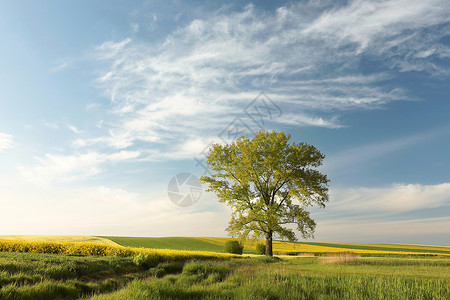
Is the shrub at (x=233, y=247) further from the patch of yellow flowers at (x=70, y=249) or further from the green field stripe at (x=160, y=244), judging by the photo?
the patch of yellow flowers at (x=70, y=249)

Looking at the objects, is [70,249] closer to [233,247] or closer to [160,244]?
[233,247]

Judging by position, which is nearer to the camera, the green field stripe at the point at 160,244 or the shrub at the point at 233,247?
the shrub at the point at 233,247

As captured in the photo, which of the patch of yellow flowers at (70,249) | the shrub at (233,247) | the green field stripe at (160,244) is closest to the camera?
the patch of yellow flowers at (70,249)

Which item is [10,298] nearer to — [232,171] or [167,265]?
[167,265]

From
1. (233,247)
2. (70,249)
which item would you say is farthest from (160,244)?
(70,249)

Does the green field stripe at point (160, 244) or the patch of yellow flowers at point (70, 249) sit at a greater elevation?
the patch of yellow flowers at point (70, 249)

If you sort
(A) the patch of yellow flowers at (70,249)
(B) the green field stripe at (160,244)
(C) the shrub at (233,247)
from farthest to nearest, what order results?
(B) the green field stripe at (160,244), (C) the shrub at (233,247), (A) the patch of yellow flowers at (70,249)

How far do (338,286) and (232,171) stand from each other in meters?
23.7

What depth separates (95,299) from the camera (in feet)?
25.8

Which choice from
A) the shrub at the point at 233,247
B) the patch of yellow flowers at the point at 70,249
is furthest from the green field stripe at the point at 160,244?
the patch of yellow flowers at the point at 70,249

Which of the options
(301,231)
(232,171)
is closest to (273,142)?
(232,171)

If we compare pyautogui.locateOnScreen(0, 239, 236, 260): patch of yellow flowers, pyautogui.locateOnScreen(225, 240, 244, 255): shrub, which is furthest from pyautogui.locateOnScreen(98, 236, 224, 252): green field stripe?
pyautogui.locateOnScreen(0, 239, 236, 260): patch of yellow flowers

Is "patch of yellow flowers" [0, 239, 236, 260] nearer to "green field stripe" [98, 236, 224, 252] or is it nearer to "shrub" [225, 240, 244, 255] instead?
"shrub" [225, 240, 244, 255]

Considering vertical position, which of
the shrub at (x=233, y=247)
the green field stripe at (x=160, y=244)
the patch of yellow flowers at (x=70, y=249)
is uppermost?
the patch of yellow flowers at (x=70, y=249)
